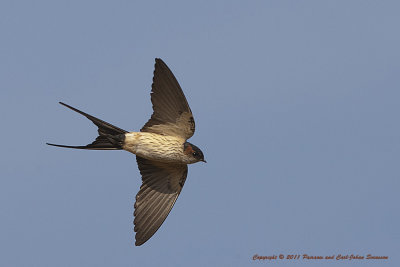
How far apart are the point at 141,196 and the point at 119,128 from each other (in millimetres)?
942

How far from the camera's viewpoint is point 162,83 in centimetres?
563

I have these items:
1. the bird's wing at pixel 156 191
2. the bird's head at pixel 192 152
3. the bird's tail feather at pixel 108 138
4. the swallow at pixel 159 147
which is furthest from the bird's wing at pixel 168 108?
the bird's wing at pixel 156 191

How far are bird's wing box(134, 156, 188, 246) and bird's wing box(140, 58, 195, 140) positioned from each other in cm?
63

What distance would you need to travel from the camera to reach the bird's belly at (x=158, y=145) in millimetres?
5996

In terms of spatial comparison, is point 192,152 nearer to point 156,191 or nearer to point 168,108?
point 168,108

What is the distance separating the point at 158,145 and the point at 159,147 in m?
0.03

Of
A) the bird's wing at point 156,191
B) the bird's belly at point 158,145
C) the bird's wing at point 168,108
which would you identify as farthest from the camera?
the bird's wing at point 156,191

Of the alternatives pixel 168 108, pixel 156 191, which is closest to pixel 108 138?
pixel 168 108

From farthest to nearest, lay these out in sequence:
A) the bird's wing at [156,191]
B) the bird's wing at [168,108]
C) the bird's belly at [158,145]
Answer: the bird's wing at [156,191], the bird's belly at [158,145], the bird's wing at [168,108]

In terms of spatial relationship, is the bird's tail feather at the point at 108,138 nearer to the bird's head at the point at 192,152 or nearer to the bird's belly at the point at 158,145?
the bird's belly at the point at 158,145

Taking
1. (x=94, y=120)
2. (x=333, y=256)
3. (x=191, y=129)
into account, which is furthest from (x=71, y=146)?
(x=333, y=256)

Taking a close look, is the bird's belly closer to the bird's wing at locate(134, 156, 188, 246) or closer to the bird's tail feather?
the bird's tail feather

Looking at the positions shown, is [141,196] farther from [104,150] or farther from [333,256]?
[333,256]

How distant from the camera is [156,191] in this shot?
6492 millimetres
